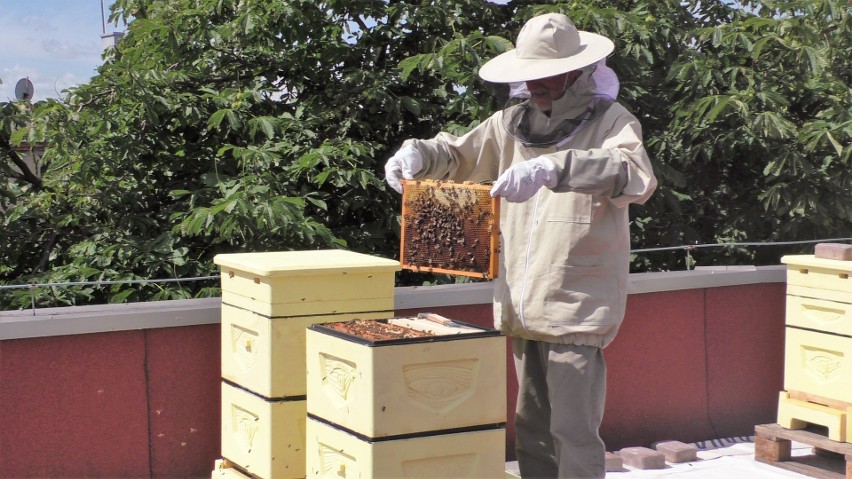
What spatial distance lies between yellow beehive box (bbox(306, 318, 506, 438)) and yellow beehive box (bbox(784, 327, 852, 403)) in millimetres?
2059

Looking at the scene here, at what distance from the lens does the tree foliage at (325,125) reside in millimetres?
5113

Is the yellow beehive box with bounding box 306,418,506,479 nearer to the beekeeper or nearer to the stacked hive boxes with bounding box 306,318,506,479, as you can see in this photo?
the stacked hive boxes with bounding box 306,318,506,479

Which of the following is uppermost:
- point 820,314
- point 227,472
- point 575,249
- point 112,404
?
point 575,249

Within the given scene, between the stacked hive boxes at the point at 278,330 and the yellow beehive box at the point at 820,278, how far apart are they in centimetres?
207

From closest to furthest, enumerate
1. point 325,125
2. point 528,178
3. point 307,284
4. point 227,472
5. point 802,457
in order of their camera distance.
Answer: point 528,178 → point 307,284 → point 227,472 → point 802,457 → point 325,125

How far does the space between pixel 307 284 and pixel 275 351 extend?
227 millimetres

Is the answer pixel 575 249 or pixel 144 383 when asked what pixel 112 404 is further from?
pixel 575 249

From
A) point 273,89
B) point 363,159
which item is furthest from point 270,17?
point 363,159

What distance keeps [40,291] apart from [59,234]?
0.81 meters

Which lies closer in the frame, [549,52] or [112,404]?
[549,52]

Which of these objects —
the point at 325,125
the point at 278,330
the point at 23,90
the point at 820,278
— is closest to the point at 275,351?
the point at 278,330

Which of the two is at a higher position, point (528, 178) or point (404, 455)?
point (528, 178)

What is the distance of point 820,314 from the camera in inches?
170

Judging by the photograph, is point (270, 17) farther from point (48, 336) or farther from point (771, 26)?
point (771, 26)
